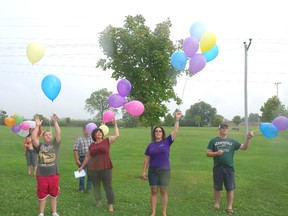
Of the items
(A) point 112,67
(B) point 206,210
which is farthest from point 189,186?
(A) point 112,67

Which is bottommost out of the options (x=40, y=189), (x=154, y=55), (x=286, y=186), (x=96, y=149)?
(x=286, y=186)

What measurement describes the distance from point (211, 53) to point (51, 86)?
11.1 ft

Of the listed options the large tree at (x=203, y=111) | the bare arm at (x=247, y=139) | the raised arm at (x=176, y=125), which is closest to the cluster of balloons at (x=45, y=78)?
the raised arm at (x=176, y=125)

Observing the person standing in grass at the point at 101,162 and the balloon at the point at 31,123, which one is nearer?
the person standing in grass at the point at 101,162

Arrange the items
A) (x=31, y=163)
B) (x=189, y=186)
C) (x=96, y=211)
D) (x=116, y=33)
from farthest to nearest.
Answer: (x=31, y=163) < (x=116, y=33) < (x=189, y=186) < (x=96, y=211)

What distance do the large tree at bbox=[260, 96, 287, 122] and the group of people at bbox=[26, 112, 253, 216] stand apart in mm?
29865

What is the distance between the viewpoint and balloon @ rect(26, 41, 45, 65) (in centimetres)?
700

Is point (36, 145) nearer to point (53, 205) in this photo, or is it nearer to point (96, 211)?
point (53, 205)

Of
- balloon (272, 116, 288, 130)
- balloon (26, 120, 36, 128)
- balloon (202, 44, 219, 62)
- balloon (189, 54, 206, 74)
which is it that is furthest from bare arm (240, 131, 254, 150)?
balloon (26, 120, 36, 128)

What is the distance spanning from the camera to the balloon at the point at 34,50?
700 centimetres

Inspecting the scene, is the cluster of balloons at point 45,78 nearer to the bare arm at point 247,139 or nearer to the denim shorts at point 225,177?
the denim shorts at point 225,177

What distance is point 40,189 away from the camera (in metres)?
5.48

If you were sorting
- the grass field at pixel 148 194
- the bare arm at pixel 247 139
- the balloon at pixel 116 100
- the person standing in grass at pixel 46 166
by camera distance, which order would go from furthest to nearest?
the balloon at pixel 116 100 → the grass field at pixel 148 194 → the bare arm at pixel 247 139 → the person standing in grass at pixel 46 166

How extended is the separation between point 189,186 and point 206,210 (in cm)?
235
